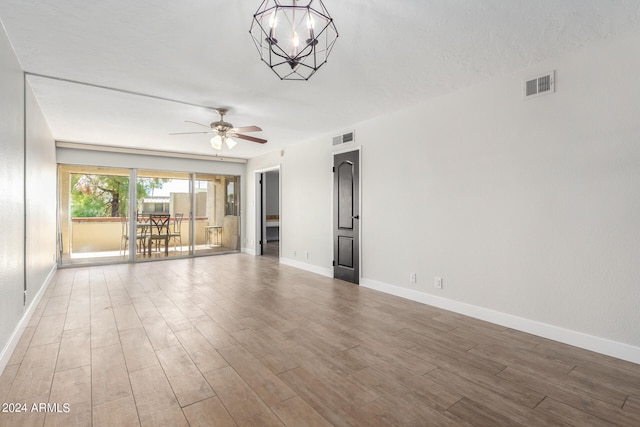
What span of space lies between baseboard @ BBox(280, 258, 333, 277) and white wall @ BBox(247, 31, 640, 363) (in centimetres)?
118

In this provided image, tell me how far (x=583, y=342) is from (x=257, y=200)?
6.77 m

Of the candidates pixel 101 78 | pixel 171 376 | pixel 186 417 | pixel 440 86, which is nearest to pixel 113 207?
pixel 101 78

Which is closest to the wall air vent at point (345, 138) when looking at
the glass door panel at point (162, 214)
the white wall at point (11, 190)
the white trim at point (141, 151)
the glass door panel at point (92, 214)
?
the white trim at point (141, 151)

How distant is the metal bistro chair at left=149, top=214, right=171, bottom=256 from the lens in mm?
7250

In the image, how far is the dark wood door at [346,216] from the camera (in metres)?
4.95

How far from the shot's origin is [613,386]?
210 cm

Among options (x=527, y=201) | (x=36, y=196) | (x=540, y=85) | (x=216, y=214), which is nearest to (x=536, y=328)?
(x=527, y=201)

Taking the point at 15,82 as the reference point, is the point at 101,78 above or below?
above

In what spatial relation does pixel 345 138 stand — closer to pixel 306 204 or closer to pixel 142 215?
pixel 306 204

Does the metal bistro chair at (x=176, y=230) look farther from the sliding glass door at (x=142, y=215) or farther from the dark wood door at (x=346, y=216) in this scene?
the dark wood door at (x=346, y=216)

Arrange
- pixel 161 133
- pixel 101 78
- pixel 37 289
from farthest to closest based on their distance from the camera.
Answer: pixel 161 133, pixel 37 289, pixel 101 78

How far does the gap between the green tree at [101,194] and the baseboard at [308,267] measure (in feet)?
11.9

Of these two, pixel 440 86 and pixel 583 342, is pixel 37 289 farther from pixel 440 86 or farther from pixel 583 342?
pixel 583 342

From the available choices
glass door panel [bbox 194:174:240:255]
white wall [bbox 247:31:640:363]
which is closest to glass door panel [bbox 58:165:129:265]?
glass door panel [bbox 194:174:240:255]
